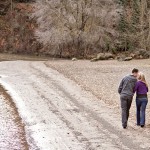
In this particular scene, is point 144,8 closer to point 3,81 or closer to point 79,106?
point 3,81

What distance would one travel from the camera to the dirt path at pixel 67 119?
492 inches

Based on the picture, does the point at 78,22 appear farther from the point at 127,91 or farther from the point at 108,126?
the point at 127,91

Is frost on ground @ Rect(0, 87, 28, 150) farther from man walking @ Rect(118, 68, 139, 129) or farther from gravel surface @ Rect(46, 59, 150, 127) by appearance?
gravel surface @ Rect(46, 59, 150, 127)

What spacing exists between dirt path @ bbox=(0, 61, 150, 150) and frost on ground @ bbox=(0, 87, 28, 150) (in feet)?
0.83

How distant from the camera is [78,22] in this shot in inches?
2074

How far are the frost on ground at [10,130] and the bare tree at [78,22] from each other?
1296 inches

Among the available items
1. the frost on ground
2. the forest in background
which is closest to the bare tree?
the forest in background

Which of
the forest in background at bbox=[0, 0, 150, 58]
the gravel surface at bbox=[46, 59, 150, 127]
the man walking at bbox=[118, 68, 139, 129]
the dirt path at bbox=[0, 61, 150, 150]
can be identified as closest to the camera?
the dirt path at bbox=[0, 61, 150, 150]

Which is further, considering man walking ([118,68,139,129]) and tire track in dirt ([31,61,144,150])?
man walking ([118,68,139,129])

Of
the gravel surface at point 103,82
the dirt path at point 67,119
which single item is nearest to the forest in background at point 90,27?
the gravel surface at point 103,82

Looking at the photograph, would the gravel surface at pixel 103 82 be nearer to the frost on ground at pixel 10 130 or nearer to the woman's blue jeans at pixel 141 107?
the woman's blue jeans at pixel 141 107

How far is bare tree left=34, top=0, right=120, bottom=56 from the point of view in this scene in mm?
51812

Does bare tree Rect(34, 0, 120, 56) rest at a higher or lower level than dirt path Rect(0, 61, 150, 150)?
higher

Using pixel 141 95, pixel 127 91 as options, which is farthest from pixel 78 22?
pixel 127 91
